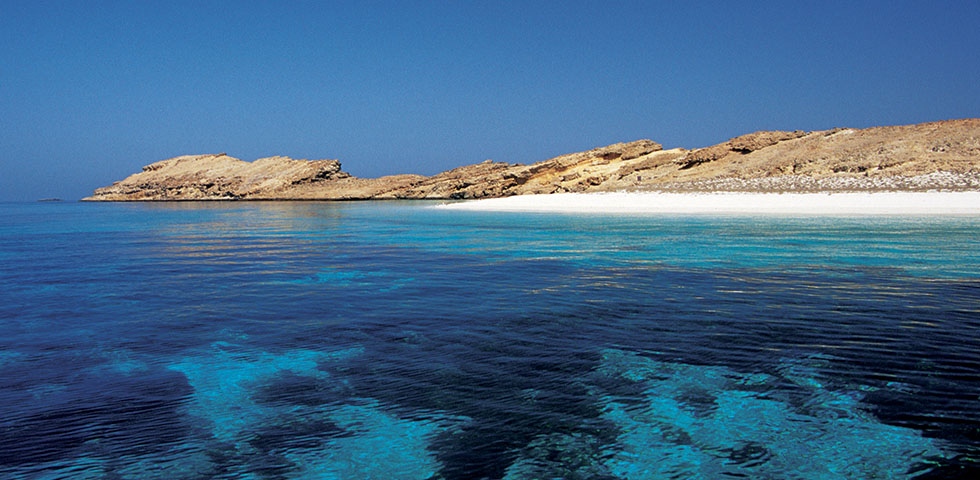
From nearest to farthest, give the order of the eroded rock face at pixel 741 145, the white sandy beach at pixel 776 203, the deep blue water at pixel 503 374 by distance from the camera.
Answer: the deep blue water at pixel 503 374
the white sandy beach at pixel 776 203
the eroded rock face at pixel 741 145

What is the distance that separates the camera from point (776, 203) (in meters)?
31.8

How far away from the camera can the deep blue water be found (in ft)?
11.9

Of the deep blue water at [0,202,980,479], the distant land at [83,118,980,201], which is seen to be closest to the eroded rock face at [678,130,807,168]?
the distant land at [83,118,980,201]

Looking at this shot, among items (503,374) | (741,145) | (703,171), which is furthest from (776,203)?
(503,374)

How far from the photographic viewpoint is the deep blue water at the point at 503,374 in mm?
3635

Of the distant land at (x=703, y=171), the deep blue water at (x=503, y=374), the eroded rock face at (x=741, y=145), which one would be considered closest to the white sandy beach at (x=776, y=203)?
the distant land at (x=703, y=171)

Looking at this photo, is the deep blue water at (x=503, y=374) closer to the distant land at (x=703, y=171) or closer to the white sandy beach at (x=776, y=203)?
the white sandy beach at (x=776, y=203)

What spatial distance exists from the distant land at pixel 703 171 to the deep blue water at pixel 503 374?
1151 inches

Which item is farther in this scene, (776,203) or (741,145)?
(741,145)

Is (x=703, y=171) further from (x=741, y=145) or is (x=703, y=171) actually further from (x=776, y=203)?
(x=776, y=203)

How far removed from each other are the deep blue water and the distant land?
2925 centimetres

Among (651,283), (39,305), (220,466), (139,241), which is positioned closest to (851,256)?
(651,283)

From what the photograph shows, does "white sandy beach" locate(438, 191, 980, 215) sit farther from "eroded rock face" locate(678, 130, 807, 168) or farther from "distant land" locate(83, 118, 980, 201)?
"eroded rock face" locate(678, 130, 807, 168)

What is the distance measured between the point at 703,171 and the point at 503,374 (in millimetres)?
47965
